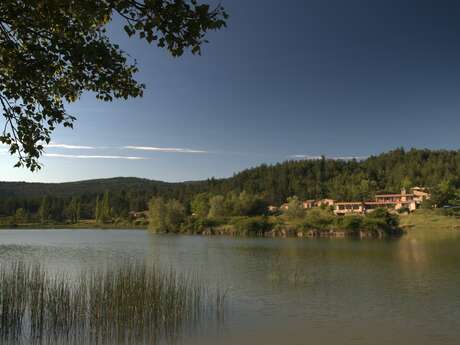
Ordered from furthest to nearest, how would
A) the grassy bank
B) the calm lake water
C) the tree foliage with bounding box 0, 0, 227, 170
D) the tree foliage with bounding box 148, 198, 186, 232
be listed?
the grassy bank → the tree foliage with bounding box 148, 198, 186, 232 → the calm lake water → the tree foliage with bounding box 0, 0, 227, 170

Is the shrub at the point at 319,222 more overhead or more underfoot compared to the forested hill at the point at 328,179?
more underfoot

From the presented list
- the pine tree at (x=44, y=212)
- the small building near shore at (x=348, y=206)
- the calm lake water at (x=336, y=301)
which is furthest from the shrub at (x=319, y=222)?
the pine tree at (x=44, y=212)

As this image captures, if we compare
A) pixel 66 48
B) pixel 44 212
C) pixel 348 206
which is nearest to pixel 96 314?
pixel 66 48

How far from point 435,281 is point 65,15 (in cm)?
2056

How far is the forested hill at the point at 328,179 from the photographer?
442ft

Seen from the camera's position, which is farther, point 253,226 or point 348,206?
point 348,206

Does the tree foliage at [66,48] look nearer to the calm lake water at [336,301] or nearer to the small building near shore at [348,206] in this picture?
the calm lake water at [336,301]

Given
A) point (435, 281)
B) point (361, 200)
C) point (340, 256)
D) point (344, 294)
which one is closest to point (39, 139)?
point (344, 294)

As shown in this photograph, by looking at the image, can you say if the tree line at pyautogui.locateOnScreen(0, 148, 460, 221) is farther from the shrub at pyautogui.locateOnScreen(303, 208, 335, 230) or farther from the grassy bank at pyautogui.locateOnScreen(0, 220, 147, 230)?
the shrub at pyautogui.locateOnScreen(303, 208, 335, 230)

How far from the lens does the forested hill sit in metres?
135

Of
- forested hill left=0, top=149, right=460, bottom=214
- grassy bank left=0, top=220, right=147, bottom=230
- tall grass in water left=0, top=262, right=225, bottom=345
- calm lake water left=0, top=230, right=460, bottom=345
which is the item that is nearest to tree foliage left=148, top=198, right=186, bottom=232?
grassy bank left=0, top=220, right=147, bottom=230

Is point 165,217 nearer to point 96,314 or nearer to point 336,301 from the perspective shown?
point 336,301

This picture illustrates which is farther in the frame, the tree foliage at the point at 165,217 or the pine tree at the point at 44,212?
the pine tree at the point at 44,212

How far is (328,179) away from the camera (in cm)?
15775
